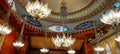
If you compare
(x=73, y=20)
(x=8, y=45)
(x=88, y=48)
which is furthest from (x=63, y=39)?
(x=73, y=20)

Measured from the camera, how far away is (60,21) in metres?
16.1

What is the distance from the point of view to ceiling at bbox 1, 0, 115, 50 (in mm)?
13299

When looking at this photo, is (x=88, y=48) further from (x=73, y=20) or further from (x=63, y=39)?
(x=63, y=39)

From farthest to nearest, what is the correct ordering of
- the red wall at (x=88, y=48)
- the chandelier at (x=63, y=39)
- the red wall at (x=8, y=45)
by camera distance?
the red wall at (x=88, y=48)
the red wall at (x=8, y=45)
the chandelier at (x=63, y=39)

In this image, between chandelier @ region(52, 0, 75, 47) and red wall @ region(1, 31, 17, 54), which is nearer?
chandelier @ region(52, 0, 75, 47)

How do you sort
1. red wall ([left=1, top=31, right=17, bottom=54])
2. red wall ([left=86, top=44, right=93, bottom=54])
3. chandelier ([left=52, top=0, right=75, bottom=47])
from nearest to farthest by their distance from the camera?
chandelier ([left=52, top=0, right=75, bottom=47]) → red wall ([left=1, top=31, right=17, bottom=54]) → red wall ([left=86, top=44, right=93, bottom=54])

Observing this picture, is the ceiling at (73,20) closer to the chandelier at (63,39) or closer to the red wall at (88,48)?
the chandelier at (63,39)

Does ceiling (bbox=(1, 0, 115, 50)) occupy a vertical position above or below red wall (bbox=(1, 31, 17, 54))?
above

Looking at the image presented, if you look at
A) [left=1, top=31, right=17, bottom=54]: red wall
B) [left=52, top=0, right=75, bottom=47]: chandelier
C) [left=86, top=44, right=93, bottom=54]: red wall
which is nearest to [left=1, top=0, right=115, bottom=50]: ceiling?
[left=52, top=0, right=75, bottom=47]: chandelier

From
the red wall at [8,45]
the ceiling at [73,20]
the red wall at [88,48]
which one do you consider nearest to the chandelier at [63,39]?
the ceiling at [73,20]

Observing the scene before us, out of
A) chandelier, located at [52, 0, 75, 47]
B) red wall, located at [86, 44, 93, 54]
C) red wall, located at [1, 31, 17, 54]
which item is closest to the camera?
chandelier, located at [52, 0, 75, 47]

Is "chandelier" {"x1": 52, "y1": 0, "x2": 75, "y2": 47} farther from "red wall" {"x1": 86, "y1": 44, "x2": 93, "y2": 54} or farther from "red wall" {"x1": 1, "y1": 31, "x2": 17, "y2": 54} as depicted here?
"red wall" {"x1": 86, "y1": 44, "x2": 93, "y2": 54}

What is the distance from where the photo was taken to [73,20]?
15.7 meters

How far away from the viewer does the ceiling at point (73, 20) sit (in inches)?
524
